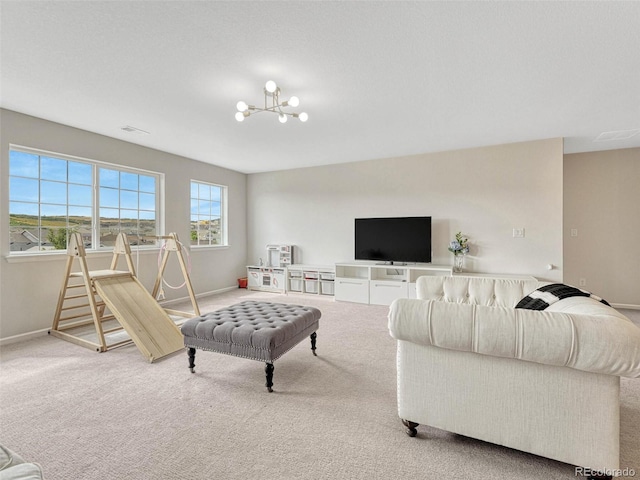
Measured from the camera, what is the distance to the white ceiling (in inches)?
70.2

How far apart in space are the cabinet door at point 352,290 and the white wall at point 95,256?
2.35 metres

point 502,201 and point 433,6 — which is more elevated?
point 433,6

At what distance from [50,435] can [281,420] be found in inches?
51.8

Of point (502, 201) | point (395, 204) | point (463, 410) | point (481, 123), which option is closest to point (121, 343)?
point (463, 410)

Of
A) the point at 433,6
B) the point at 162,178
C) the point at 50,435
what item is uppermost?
the point at 433,6

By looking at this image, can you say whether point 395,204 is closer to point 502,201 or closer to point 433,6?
point 502,201

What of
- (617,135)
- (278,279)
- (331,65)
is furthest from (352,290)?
(617,135)

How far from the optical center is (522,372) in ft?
4.57

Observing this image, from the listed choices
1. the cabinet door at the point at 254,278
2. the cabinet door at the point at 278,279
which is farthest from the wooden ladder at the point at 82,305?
A: the cabinet door at the point at 278,279

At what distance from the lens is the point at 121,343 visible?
3137 mm

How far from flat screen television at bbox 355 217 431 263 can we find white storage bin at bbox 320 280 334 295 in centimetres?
66

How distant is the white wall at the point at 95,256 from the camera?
10.4ft

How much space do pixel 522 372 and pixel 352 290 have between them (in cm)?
368

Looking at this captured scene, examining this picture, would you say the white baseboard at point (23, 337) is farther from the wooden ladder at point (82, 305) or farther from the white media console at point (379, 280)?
the white media console at point (379, 280)
